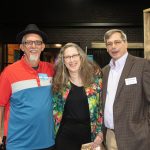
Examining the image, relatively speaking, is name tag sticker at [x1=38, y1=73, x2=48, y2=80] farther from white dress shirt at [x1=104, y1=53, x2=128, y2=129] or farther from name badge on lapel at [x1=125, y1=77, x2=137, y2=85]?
name badge on lapel at [x1=125, y1=77, x2=137, y2=85]

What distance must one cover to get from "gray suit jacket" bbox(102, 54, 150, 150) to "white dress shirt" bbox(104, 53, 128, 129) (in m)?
0.09

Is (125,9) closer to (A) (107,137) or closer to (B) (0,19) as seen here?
(B) (0,19)

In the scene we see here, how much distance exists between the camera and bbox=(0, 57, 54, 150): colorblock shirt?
8.84 feet

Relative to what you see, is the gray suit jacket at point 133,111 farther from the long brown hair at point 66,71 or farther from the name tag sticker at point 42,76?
the name tag sticker at point 42,76

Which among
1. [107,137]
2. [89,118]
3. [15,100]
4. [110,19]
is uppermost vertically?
[110,19]

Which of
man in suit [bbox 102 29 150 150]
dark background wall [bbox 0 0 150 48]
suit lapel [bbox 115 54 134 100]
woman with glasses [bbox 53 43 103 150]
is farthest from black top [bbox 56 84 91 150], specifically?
dark background wall [bbox 0 0 150 48]

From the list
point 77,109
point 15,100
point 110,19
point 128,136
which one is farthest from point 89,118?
point 110,19

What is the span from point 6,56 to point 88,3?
7.26 ft

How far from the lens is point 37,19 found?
261 inches

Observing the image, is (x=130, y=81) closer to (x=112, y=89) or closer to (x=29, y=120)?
(x=112, y=89)

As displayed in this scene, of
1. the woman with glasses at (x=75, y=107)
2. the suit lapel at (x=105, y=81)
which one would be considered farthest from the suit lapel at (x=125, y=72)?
the woman with glasses at (x=75, y=107)

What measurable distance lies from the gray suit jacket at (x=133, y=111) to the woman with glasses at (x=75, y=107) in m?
0.25

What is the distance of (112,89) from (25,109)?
2.84ft

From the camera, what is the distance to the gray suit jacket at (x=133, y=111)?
2.76 m
